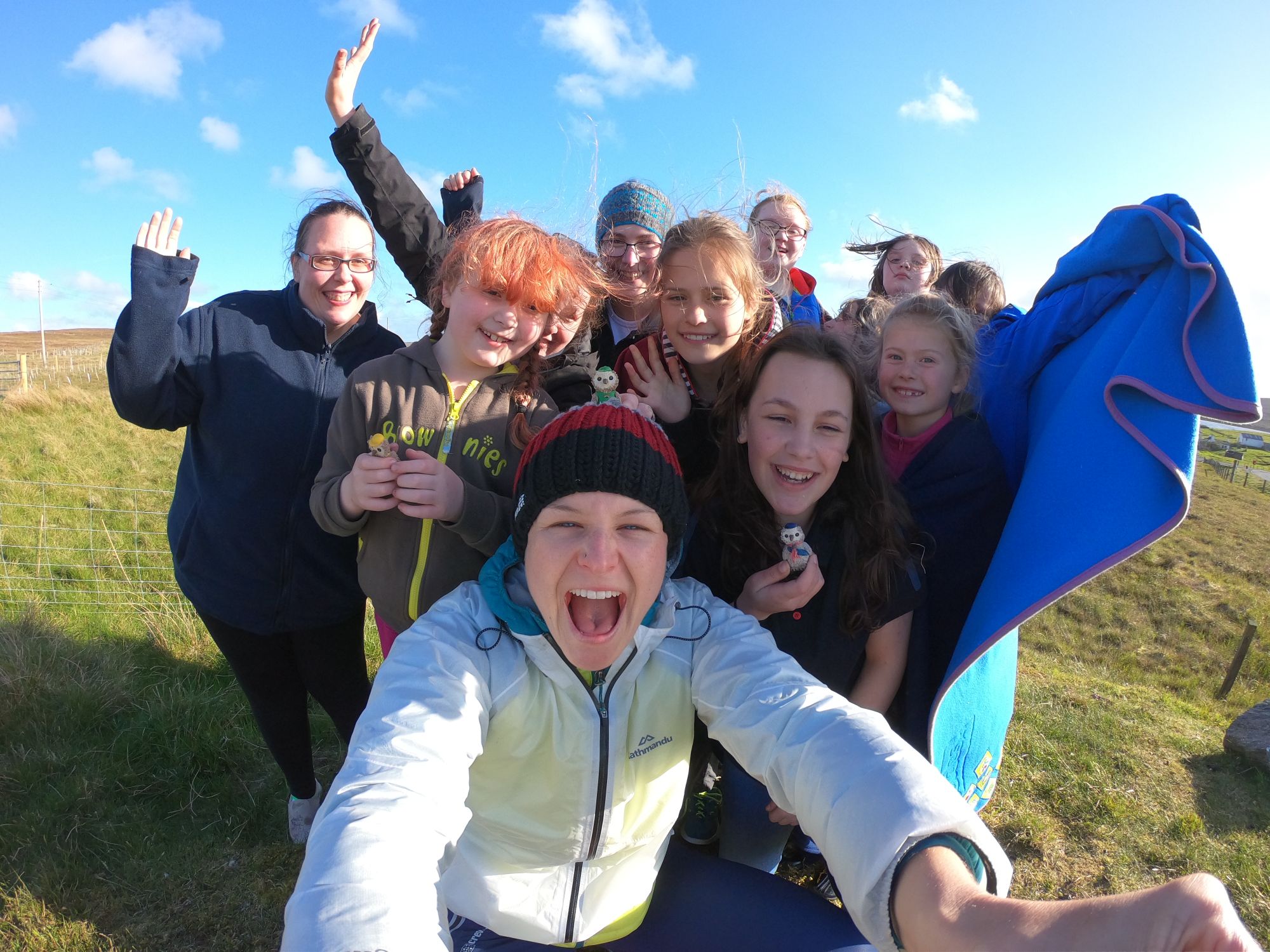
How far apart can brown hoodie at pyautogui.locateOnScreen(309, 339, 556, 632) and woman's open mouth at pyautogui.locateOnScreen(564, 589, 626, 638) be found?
527 mm

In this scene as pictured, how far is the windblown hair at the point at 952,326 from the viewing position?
258 cm

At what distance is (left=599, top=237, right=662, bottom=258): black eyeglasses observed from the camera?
2816 mm

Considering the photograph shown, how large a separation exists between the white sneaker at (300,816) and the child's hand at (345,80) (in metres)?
3.02

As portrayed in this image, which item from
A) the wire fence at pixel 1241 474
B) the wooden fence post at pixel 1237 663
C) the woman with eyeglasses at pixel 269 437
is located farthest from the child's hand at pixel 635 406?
the wire fence at pixel 1241 474

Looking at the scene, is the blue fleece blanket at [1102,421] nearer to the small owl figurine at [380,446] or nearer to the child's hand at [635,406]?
the child's hand at [635,406]

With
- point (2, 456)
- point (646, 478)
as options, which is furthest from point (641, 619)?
point (2, 456)

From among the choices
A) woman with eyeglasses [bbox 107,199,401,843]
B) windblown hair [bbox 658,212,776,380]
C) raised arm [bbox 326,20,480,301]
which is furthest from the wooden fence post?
woman with eyeglasses [bbox 107,199,401,843]

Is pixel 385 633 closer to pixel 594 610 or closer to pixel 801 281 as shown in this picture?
pixel 594 610

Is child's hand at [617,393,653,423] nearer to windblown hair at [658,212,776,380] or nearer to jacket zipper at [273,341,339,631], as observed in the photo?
windblown hair at [658,212,776,380]

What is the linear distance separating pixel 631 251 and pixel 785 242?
148cm

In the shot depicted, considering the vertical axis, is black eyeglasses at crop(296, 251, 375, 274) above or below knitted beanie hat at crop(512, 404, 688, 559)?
above

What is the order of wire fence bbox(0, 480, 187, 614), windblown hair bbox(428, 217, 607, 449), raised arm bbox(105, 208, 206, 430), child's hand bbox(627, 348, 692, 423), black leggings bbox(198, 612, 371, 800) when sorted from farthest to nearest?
wire fence bbox(0, 480, 187, 614), black leggings bbox(198, 612, 371, 800), child's hand bbox(627, 348, 692, 423), raised arm bbox(105, 208, 206, 430), windblown hair bbox(428, 217, 607, 449)

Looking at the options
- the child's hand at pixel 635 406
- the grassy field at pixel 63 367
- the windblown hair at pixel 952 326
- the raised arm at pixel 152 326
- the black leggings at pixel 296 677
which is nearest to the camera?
the child's hand at pixel 635 406

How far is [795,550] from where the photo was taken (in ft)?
7.07
